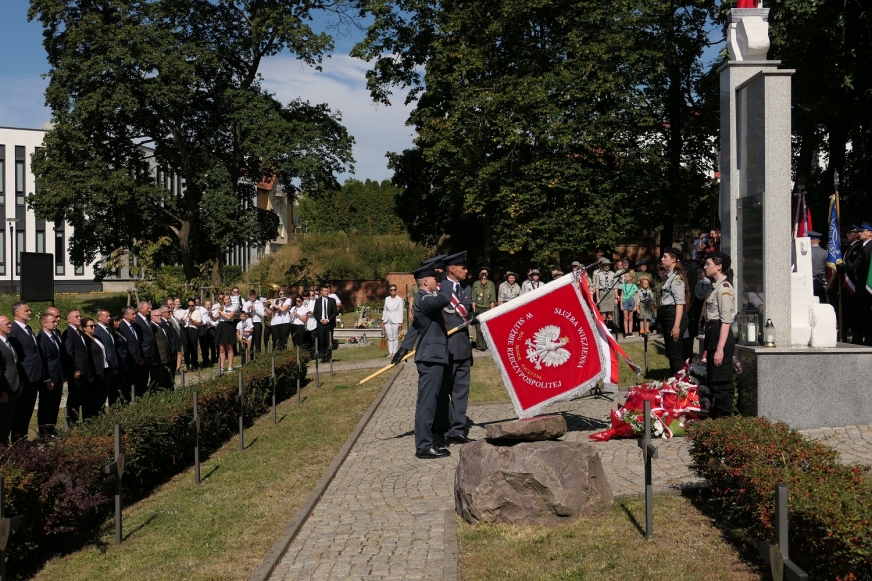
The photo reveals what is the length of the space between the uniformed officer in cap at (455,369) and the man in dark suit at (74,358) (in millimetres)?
5753

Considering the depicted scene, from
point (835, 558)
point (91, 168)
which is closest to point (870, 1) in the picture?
point (835, 558)

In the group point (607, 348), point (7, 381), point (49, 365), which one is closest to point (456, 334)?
point (607, 348)

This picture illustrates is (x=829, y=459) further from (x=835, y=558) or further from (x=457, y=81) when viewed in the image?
(x=457, y=81)

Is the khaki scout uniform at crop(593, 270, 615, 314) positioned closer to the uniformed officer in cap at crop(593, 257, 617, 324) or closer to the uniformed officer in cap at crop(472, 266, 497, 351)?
the uniformed officer in cap at crop(593, 257, 617, 324)

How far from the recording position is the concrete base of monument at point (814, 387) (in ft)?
34.7

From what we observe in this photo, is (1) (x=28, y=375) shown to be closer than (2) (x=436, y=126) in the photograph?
Yes

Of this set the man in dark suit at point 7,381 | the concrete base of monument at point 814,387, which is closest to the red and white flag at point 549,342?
the concrete base of monument at point 814,387

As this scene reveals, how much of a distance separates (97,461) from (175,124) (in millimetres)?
35339

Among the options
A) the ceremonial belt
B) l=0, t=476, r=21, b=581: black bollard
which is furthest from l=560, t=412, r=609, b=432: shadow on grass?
l=0, t=476, r=21, b=581: black bollard

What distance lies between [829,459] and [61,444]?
267 inches

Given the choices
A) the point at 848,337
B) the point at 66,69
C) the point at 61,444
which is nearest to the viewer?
the point at 61,444

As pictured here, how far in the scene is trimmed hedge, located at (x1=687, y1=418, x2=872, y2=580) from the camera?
196 inches

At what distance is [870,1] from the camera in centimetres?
2462

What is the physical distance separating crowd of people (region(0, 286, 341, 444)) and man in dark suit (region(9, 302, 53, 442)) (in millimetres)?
13
